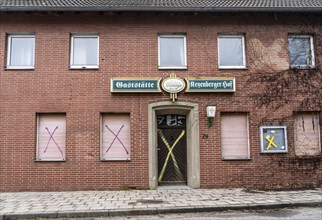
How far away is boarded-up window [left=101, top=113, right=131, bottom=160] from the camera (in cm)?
1107

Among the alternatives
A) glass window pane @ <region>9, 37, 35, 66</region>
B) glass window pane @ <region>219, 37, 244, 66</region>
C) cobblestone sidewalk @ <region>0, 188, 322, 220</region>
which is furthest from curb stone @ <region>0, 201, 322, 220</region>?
glass window pane @ <region>9, 37, 35, 66</region>

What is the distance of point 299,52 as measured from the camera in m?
11.9

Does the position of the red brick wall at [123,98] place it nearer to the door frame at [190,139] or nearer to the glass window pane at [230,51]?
the door frame at [190,139]

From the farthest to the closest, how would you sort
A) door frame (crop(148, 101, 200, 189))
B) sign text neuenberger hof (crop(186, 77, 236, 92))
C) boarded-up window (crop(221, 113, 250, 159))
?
1. boarded-up window (crop(221, 113, 250, 159))
2. sign text neuenberger hof (crop(186, 77, 236, 92))
3. door frame (crop(148, 101, 200, 189))

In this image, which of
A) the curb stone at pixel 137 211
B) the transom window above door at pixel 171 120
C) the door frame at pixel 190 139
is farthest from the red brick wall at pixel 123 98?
the curb stone at pixel 137 211

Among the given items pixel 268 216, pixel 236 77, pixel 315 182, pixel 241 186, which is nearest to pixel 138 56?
pixel 236 77

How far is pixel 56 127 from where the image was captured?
11.1 meters

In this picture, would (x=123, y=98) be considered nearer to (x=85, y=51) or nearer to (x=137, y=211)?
(x=85, y=51)

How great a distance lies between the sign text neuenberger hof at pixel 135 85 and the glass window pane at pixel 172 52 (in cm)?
87

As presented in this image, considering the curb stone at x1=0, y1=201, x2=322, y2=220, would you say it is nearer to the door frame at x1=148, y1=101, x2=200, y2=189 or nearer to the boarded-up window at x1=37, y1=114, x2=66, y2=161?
the door frame at x1=148, y1=101, x2=200, y2=189

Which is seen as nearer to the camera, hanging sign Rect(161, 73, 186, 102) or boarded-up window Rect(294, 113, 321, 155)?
hanging sign Rect(161, 73, 186, 102)

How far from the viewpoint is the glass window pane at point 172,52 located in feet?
38.0

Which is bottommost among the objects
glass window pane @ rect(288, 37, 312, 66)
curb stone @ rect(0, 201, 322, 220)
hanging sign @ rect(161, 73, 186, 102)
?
curb stone @ rect(0, 201, 322, 220)

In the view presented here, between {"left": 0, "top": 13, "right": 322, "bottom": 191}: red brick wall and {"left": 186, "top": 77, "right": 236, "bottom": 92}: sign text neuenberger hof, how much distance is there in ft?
0.73
